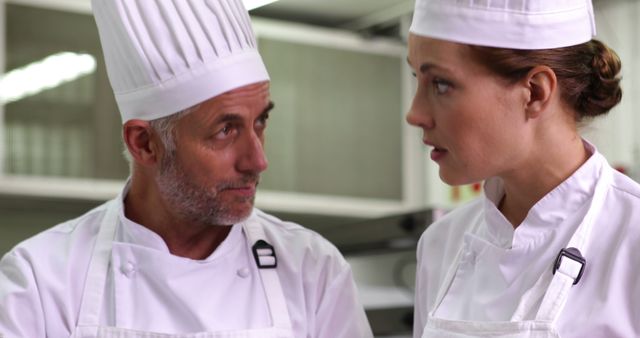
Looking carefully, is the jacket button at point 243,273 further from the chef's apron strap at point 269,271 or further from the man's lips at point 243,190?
the man's lips at point 243,190

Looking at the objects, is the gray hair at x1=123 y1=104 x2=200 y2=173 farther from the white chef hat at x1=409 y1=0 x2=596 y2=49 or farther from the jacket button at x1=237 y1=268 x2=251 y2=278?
the white chef hat at x1=409 y1=0 x2=596 y2=49

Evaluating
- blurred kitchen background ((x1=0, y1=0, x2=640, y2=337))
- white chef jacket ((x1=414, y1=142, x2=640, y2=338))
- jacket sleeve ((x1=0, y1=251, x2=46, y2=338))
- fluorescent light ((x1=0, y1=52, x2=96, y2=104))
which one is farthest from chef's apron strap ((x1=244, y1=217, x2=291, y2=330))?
fluorescent light ((x1=0, y1=52, x2=96, y2=104))

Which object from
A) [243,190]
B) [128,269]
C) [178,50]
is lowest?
[128,269]

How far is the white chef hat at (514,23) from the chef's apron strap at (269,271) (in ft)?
1.68

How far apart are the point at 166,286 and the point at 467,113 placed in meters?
0.58

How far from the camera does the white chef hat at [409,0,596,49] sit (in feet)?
4.55

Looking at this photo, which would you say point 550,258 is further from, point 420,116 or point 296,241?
point 296,241


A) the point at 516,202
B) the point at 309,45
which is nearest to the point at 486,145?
the point at 516,202

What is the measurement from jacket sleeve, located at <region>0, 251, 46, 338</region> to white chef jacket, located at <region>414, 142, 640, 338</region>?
0.59 m

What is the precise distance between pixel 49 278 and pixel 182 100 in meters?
0.35

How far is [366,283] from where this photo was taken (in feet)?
10.6

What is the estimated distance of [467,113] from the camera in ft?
4.57

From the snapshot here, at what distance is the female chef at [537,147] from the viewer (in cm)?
138

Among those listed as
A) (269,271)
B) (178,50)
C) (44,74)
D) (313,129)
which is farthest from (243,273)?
(313,129)
